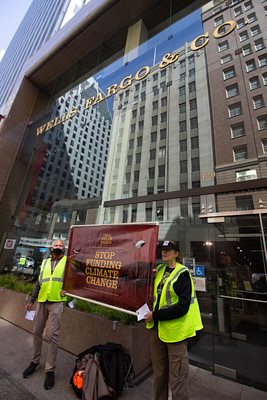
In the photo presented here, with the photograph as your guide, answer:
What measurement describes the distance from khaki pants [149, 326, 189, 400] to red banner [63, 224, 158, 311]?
0.45 metres

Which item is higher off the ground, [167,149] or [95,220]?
[167,149]

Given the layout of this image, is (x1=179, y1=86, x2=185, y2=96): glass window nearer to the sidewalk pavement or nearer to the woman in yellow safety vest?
the woman in yellow safety vest

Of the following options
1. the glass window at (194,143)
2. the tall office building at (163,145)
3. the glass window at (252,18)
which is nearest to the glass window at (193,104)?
the tall office building at (163,145)

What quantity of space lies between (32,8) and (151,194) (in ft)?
331

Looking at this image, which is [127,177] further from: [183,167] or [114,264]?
[114,264]

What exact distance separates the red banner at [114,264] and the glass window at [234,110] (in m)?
4.65

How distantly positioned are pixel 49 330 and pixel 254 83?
742 cm

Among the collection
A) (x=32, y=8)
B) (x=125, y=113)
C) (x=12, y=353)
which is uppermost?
(x=32, y=8)

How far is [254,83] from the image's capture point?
5324 millimetres

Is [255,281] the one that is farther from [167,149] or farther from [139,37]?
[139,37]

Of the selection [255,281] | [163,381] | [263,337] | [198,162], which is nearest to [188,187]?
[198,162]

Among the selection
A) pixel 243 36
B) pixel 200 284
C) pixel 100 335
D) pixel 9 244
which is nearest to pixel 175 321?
pixel 100 335

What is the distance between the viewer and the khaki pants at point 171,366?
1.92 meters

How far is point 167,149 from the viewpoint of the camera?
20.7ft
